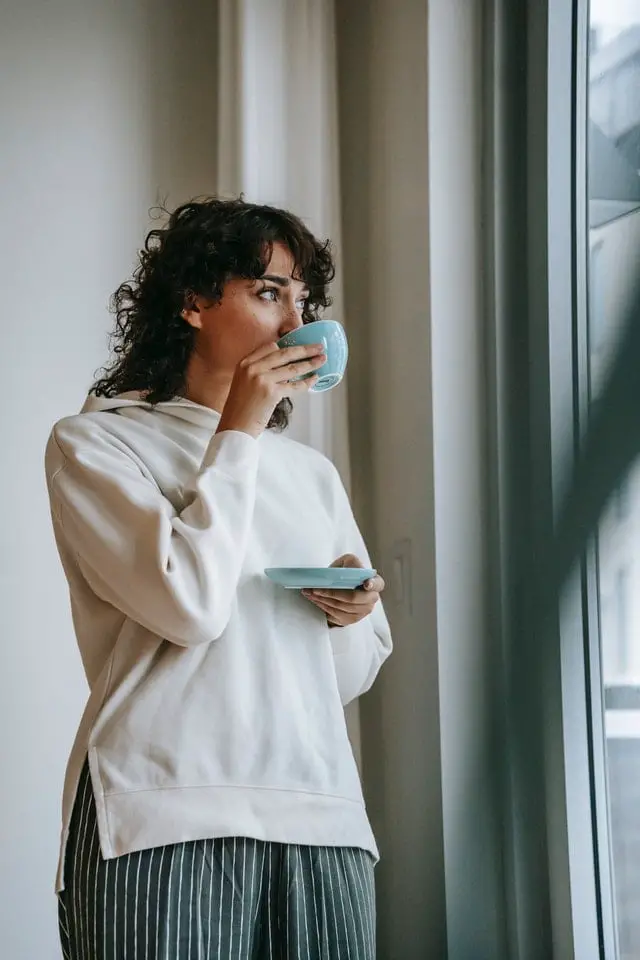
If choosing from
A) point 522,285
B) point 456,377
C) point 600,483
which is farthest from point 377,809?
point 600,483

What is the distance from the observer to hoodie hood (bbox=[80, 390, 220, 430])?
3.60 feet

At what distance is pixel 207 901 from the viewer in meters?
0.91

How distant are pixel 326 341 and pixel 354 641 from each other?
1.18 feet

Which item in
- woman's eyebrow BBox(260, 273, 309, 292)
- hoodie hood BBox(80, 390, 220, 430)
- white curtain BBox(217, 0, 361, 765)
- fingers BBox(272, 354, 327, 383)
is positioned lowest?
hoodie hood BBox(80, 390, 220, 430)

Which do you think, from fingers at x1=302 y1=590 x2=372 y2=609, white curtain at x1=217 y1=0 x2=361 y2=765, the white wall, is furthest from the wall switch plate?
the white wall

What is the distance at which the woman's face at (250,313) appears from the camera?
111 cm

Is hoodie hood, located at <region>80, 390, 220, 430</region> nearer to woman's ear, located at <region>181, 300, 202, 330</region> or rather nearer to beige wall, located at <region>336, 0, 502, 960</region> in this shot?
woman's ear, located at <region>181, 300, 202, 330</region>

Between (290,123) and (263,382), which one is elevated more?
(290,123)

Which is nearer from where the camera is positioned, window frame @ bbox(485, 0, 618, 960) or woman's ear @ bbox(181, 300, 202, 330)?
window frame @ bbox(485, 0, 618, 960)

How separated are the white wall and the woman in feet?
1.94

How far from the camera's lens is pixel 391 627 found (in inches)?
58.0

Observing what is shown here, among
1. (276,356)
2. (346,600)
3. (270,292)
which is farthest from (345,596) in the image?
(270,292)

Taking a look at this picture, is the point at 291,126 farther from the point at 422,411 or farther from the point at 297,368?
the point at 297,368

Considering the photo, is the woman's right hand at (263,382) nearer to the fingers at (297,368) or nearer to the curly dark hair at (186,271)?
the fingers at (297,368)
